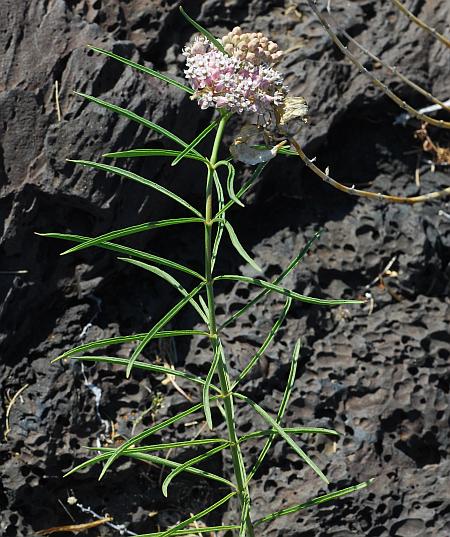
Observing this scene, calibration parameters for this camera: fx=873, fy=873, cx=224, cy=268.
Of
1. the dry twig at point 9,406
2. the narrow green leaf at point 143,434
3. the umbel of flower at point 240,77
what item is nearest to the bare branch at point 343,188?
the umbel of flower at point 240,77

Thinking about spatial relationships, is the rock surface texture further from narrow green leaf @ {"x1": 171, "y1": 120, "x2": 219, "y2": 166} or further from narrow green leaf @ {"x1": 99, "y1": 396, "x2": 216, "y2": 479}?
narrow green leaf @ {"x1": 171, "y1": 120, "x2": 219, "y2": 166}

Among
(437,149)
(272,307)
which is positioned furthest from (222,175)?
(437,149)

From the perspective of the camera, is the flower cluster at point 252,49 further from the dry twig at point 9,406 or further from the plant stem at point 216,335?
the dry twig at point 9,406

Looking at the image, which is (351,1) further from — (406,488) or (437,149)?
(406,488)

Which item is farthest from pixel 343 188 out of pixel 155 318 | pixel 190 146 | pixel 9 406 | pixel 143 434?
pixel 9 406

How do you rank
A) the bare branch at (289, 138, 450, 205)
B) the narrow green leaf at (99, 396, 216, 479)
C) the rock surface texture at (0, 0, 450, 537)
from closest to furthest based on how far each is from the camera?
the bare branch at (289, 138, 450, 205)
the narrow green leaf at (99, 396, 216, 479)
the rock surface texture at (0, 0, 450, 537)

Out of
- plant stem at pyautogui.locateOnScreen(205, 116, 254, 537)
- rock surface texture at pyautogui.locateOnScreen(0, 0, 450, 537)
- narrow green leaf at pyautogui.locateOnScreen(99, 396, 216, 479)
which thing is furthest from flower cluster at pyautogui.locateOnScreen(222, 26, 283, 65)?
rock surface texture at pyautogui.locateOnScreen(0, 0, 450, 537)
